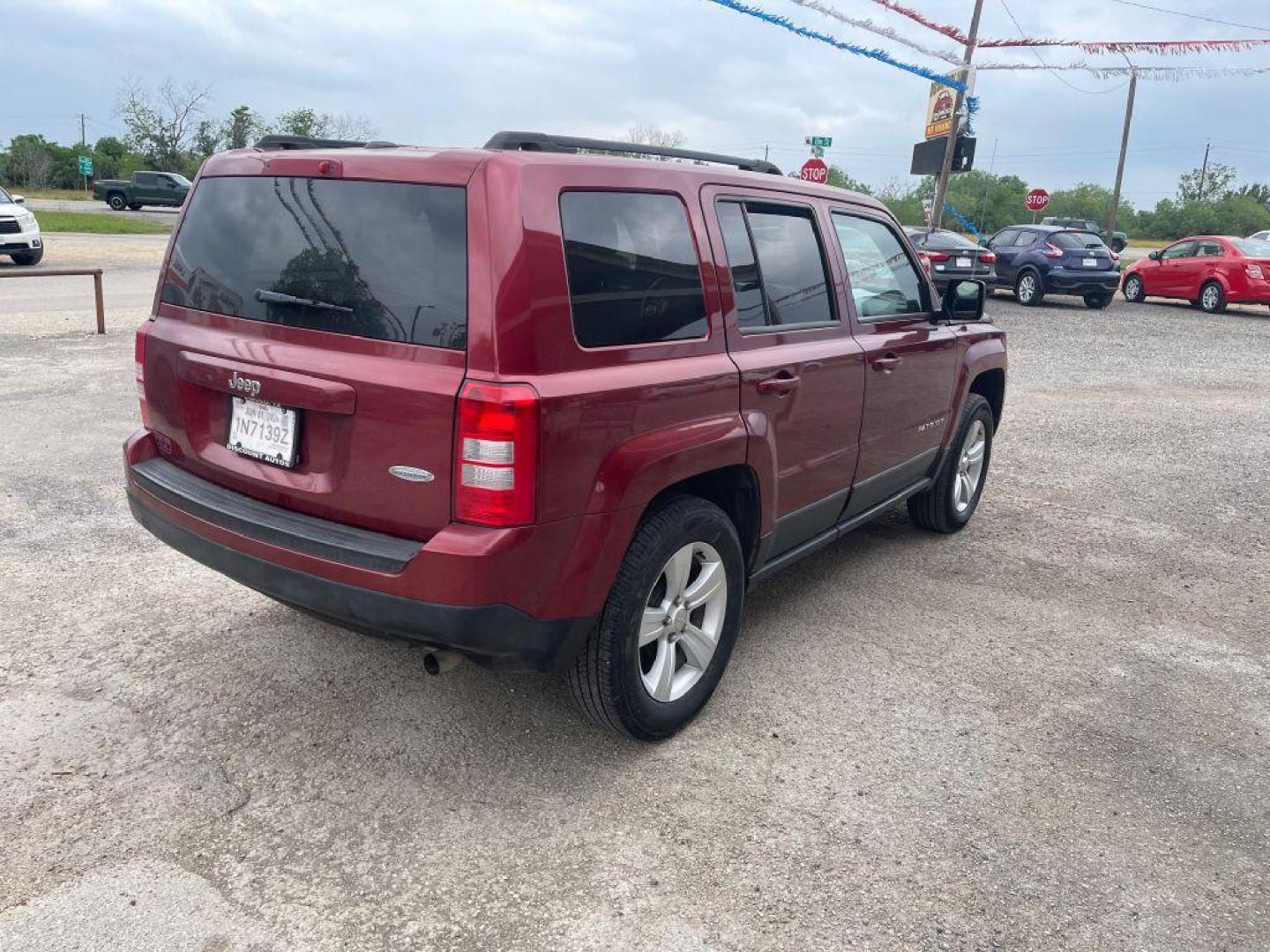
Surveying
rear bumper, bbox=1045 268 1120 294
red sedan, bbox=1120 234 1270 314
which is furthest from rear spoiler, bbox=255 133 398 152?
red sedan, bbox=1120 234 1270 314

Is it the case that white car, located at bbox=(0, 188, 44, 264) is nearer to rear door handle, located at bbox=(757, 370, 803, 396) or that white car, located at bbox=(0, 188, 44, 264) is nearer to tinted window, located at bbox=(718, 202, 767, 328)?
tinted window, located at bbox=(718, 202, 767, 328)

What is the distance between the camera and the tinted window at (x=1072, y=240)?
19.2 metres

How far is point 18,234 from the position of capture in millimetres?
17750

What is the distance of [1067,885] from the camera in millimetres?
2697

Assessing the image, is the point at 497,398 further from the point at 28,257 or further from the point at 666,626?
the point at 28,257

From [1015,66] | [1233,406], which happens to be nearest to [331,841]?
[1233,406]

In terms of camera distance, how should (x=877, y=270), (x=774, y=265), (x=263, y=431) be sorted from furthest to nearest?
(x=877, y=270)
(x=774, y=265)
(x=263, y=431)

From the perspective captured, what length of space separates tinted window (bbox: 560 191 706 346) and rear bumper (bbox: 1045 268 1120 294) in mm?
17897

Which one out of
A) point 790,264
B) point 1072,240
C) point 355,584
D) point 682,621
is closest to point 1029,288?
point 1072,240

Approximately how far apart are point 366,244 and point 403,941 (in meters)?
1.81

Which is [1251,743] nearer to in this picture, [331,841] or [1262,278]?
[331,841]

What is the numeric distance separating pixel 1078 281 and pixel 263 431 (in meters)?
18.9

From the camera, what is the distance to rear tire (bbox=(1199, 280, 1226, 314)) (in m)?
19.4

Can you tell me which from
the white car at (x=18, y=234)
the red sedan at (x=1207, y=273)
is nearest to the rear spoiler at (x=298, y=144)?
the white car at (x=18, y=234)
